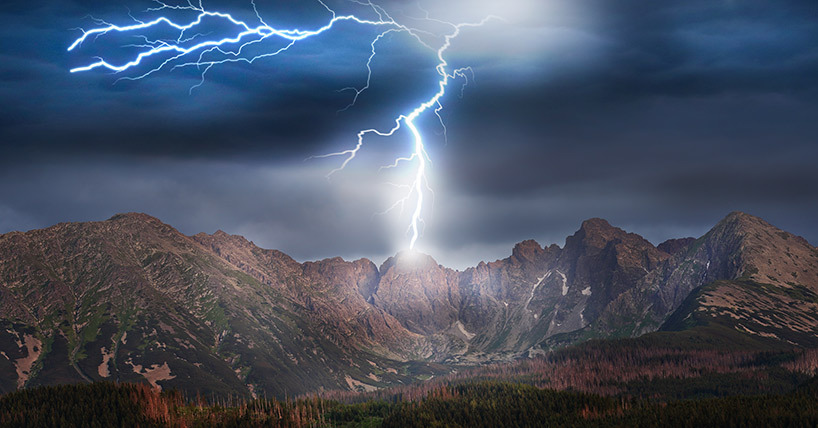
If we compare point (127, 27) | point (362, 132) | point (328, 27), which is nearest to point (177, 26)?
point (127, 27)

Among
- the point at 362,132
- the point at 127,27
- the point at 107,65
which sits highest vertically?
the point at 127,27

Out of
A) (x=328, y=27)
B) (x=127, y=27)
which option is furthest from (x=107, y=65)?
(x=328, y=27)

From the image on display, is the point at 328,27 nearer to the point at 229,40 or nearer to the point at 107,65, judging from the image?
the point at 229,40

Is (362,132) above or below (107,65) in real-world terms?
below

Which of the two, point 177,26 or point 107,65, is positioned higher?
point 177,26

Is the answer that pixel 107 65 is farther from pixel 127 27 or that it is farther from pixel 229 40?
pixel 229 40

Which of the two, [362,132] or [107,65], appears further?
[362,132]

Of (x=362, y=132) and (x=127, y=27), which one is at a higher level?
(x=127, y=27)

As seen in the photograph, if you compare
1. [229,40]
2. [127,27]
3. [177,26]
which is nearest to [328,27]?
[229,40]
